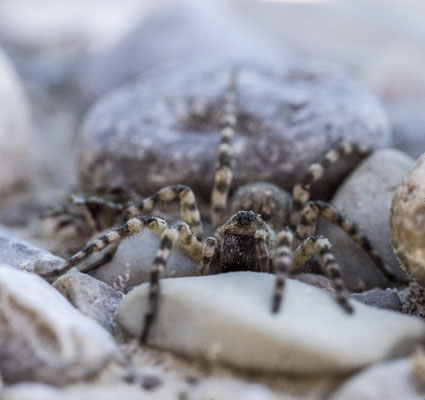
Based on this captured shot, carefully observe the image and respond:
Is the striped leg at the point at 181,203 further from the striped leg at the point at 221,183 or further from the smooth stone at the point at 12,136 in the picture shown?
the smooth stone at the point at 12,136

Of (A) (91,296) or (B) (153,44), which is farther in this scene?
(B) (153,44)

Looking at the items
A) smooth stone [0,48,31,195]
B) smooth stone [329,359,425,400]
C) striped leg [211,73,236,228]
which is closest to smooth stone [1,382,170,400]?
smooth stone [329,359,425,400]

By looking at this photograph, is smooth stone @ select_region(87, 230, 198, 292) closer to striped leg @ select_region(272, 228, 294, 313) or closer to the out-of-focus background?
striped leg @ select_region(272, 228, 294, 313)

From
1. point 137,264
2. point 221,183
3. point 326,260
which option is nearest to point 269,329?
point 326,260

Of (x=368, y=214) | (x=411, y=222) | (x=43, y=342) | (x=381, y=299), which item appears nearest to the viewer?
(x=43, y=342)

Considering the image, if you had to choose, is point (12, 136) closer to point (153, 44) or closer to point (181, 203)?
point (153, 44)

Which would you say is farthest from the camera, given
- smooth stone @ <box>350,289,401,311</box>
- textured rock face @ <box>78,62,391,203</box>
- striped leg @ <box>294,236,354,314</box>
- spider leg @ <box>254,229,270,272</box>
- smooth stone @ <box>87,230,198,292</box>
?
textured rock face @ <box>78,62,391,203</box>
